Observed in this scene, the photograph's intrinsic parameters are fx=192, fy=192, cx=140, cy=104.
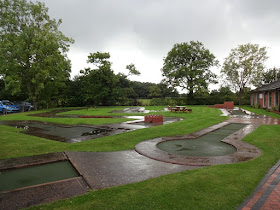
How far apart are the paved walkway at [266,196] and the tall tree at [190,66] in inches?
1325

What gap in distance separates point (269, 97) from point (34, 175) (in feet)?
92.8

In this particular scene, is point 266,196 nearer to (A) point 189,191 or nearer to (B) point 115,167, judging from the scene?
(A) point 189,191

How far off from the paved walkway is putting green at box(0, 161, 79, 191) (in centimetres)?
370

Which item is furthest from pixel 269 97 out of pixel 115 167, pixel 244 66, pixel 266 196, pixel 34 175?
pixel 34 175

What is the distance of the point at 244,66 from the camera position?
1373 inches

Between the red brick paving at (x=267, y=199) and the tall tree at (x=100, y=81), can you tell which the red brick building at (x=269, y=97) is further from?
the tall tree at (x=100, y=81)

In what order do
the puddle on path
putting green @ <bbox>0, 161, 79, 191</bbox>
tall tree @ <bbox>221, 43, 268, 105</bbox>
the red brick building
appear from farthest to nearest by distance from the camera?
tall tree @ <bbox>221, 43, 268, 105</bbox>
the red brick building
the puddle on path
putting green @ <bbox>0, 161, 79, 191</bbox>

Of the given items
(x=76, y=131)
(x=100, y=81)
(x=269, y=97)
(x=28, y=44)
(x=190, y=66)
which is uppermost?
(x=28, y=44)

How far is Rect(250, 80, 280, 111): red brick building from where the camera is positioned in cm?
2196

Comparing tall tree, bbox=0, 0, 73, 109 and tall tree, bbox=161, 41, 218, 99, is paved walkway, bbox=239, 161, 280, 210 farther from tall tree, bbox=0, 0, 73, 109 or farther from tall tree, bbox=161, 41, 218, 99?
tall tree, bbox=161, 41, 218, 99

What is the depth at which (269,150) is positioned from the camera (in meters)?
6.50

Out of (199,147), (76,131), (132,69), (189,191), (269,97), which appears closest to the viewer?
(189,191)

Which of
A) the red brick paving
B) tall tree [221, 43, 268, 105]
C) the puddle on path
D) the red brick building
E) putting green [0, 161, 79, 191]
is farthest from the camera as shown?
tall tree [221, 43, 268, 105]

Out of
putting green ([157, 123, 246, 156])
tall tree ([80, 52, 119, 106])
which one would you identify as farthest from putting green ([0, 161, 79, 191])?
tall tree ([80, 52, 119, 106])
